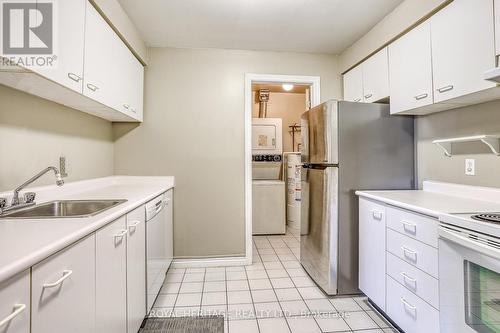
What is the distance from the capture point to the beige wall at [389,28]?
5.83 ft

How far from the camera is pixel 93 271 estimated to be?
3.45ft

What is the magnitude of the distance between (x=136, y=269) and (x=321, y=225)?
1.49 metres

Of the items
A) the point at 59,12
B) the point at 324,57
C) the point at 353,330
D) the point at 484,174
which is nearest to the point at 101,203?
the point at 59,12

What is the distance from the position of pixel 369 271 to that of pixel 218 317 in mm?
1171

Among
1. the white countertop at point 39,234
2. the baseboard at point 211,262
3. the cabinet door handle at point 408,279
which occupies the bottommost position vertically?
the baseboard at point 211,262

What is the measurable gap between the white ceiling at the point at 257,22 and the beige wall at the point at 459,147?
3.29 ft

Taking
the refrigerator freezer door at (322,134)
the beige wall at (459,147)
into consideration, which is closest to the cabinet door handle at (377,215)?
the refrigerator freezer door at (322,134)

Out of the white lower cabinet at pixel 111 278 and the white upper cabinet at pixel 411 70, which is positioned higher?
the white upper cabinet at pixel 411 70

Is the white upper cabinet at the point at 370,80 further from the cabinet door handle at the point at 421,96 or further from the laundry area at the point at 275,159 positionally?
the laundry area at the point at 275,159

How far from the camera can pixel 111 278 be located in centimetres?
122

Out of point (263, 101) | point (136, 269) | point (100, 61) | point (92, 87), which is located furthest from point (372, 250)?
point (263, 101)

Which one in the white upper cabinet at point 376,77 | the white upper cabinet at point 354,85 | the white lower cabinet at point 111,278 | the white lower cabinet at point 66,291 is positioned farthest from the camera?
the white upper cabinet at point 354,85

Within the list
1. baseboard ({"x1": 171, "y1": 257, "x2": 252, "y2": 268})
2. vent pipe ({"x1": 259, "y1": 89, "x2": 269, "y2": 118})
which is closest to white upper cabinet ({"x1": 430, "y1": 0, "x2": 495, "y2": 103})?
baseboard ({"x1": 171, "y1": 257, "x2": 252, "y2": 268})

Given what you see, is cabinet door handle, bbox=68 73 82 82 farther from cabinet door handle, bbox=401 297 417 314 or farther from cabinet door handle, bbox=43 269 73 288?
cabinet door handle, bbox=401 297 417 314
